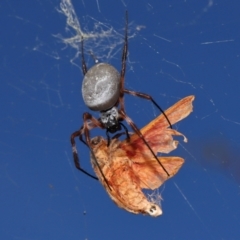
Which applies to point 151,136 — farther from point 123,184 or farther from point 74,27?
point 74,27

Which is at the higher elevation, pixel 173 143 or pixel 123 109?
pixel 123 109

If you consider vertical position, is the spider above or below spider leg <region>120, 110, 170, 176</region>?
above

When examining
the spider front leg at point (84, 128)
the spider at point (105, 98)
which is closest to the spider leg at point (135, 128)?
the spider at point (105, 98)

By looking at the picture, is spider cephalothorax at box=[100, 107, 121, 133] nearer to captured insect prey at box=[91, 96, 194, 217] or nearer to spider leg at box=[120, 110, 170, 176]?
spider leg at box=[120, 110, 170, 176]

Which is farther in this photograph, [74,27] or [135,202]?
[74,27]

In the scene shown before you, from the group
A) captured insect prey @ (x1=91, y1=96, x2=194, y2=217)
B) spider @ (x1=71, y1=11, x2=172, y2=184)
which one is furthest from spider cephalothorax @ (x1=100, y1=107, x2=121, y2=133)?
captured insect prey @ (x1=91, y1=96, x2=194, y2=217)

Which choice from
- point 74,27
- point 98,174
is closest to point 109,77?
point 98,174

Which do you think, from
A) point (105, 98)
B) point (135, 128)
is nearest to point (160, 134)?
point (135, 128)

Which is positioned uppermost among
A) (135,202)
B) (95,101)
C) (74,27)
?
(74,27)
